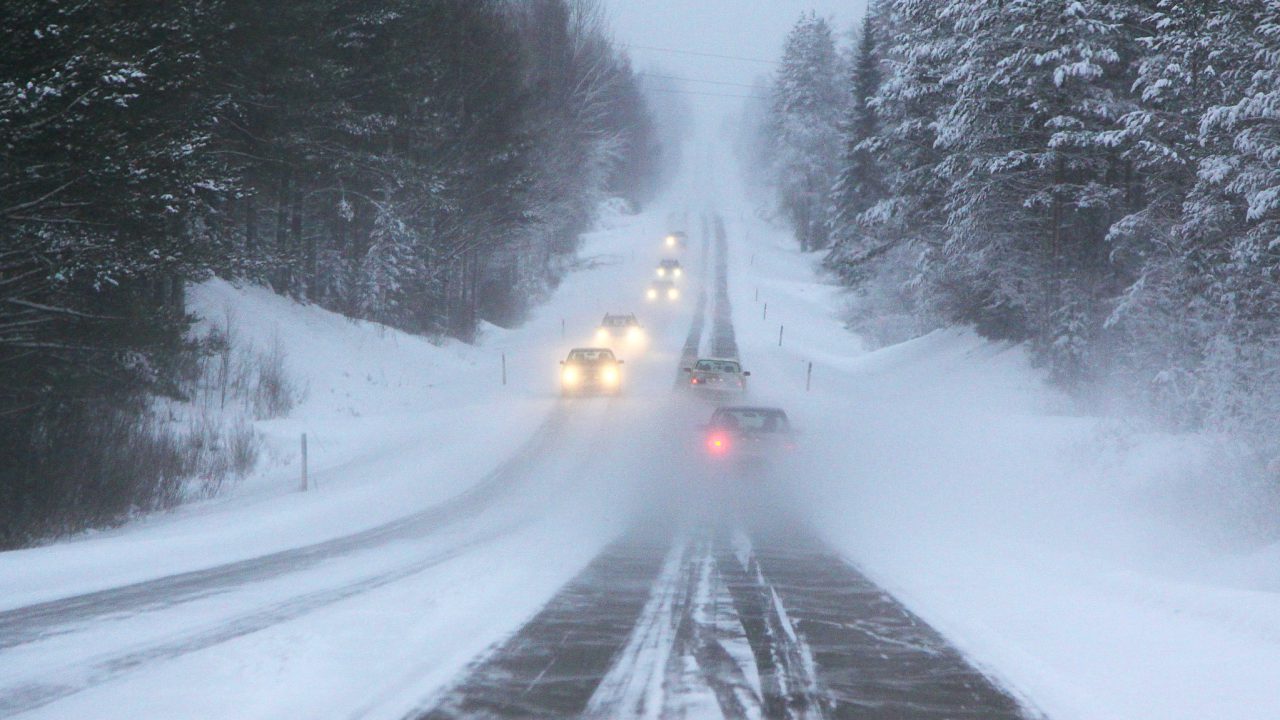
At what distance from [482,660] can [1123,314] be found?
22.8 m

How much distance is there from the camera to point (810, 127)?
101 m

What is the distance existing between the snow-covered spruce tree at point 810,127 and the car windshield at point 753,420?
251 ft

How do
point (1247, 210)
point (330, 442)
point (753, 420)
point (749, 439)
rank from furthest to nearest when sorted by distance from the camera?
point (330, 442), point (753, 420), point (749, 439), point (1247, 210)

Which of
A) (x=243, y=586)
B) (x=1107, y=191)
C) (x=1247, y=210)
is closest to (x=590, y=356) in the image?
(x=1107, y=191)

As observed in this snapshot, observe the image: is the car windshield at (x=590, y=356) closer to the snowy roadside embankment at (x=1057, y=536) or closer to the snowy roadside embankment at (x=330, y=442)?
the snowy roadside embankment at (x=330, y=442)

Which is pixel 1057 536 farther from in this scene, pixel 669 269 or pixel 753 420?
pixel 669 269

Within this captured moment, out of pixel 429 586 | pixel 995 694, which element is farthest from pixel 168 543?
pixel 995 694

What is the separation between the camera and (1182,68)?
21.9 metres

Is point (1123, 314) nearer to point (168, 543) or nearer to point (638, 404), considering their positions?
point (638, 404)

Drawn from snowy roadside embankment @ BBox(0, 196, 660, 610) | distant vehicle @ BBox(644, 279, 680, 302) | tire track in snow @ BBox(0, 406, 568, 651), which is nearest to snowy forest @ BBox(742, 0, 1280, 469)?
tire track in snow @ BBox(0, 406, 568, 651)

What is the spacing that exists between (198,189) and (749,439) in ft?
37.5

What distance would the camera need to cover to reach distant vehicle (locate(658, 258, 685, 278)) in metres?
85.0

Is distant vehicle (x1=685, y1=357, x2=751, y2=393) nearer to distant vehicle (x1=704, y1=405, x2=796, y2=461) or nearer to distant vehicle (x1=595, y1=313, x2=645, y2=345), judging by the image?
distant vehicle (x1=704, y1=405, x2=796, y2=461)

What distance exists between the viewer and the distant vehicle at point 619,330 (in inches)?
2386
